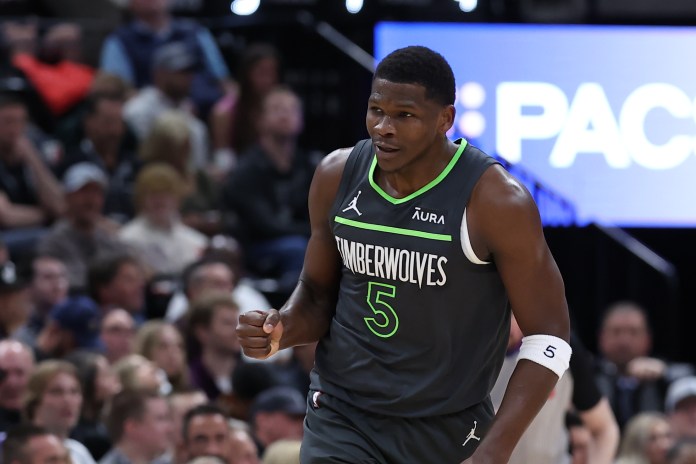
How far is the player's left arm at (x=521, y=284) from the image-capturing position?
4.33 m

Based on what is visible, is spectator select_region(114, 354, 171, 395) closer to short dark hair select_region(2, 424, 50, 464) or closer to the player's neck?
short dark hair select_region(2, 424, 50, 464)

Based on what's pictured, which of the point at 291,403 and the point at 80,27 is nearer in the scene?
the point at 291,403

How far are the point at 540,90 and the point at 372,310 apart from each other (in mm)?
8460

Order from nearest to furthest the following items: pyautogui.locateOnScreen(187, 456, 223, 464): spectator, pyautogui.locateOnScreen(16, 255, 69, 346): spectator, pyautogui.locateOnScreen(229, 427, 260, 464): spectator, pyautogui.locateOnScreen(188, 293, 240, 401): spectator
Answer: pyautogui.locateOnScreen(187, 456, 223, 464): spectator → pyautogui.locateOnScreen(229, 427, 260, 464): spectator → pyautogui.locateOnScreen(188, 293, 240, 401): spectator → pyautogui.locateOnScreen(16, 255, 69, 346): spectator

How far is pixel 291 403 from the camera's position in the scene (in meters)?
8.35

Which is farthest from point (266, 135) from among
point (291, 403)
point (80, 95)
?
point (291, 403)

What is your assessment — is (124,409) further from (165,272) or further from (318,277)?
(318,277)

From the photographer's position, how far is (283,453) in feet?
24.9

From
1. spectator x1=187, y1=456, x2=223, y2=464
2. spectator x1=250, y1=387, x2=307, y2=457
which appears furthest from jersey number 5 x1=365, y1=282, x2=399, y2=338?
A: spectator x1=250, y1=387, x2=307, y2=457

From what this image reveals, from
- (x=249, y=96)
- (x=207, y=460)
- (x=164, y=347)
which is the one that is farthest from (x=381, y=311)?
(x=249, y=96)

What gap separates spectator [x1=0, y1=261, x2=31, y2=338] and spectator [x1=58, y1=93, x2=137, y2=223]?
5.93ft

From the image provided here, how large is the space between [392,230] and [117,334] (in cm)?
459

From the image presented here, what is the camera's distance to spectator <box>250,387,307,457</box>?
831 cm

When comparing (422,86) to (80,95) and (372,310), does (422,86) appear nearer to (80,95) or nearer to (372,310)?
(372,310)
